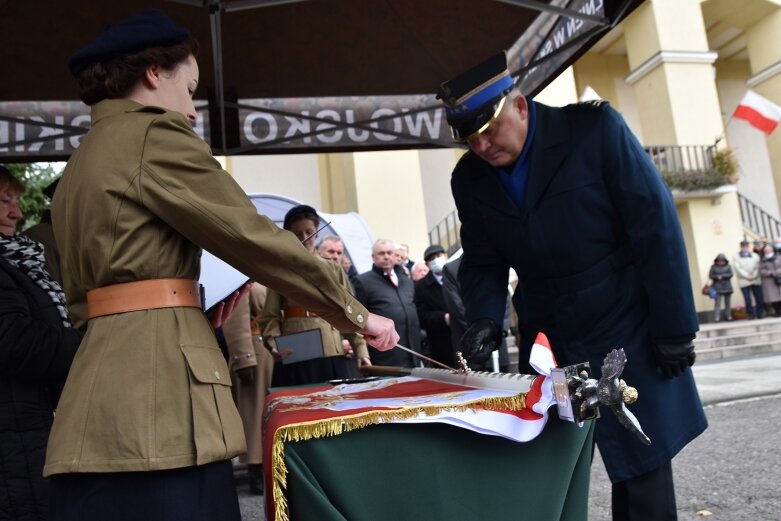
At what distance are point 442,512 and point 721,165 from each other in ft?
59.1

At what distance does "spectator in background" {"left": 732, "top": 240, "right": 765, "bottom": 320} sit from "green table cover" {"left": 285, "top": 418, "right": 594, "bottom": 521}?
52.4ft

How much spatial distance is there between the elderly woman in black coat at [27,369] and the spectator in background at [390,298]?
3868 mm

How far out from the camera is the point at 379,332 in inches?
76.0

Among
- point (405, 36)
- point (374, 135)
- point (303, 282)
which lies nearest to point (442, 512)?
point (303, 282)

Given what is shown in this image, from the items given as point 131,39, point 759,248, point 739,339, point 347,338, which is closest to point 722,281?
point 759,248

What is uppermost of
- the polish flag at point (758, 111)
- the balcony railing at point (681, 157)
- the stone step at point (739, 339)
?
the polish flag at point (758, 111)

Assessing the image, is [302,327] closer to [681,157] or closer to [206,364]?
[206,364]

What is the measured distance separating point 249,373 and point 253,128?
5.37ft

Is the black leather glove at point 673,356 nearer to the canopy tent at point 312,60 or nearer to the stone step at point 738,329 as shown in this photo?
the canopy tent at point 312,60

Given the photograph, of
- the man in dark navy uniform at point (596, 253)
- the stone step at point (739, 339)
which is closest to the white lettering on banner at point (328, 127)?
the man in dark navy uniform at point (596, 253)

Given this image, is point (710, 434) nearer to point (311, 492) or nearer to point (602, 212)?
point (602, 212)

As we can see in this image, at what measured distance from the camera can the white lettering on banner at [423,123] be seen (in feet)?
16.1

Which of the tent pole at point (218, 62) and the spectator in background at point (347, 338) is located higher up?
the tent pole at point (218, 62)

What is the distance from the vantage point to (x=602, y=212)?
2.48 meters
